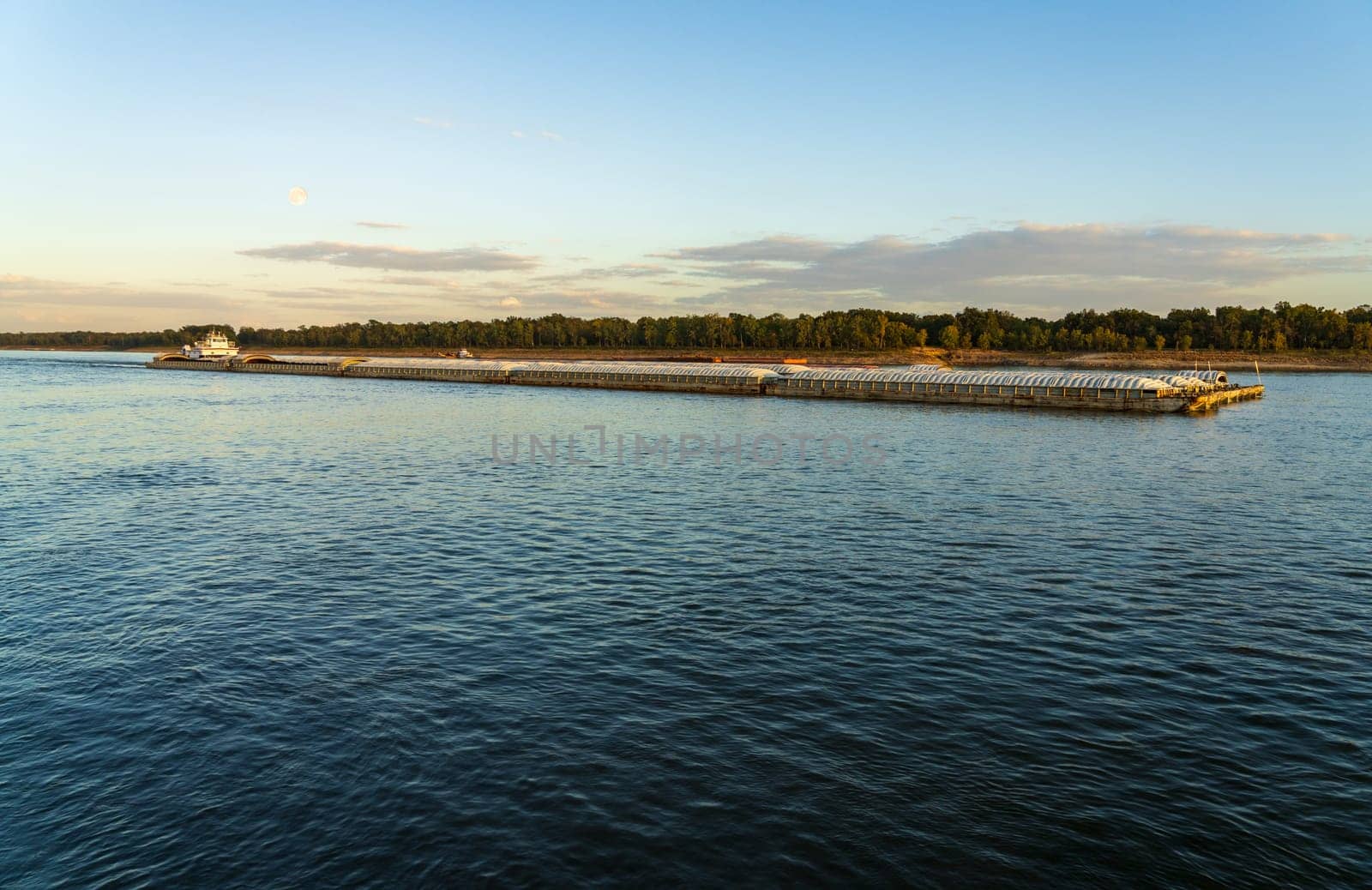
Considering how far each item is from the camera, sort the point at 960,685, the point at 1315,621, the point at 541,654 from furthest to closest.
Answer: the point at 1315,621 → the point at 541,654 → the point at 960,685

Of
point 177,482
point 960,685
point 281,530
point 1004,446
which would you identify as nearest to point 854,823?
point 960,685

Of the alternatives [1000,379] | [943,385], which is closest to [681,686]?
[943,385]

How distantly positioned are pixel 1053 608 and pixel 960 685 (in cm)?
974

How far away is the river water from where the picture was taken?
18188mm

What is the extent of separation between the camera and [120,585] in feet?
118

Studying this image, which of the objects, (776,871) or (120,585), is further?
(120,585)

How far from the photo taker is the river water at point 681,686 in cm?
1819

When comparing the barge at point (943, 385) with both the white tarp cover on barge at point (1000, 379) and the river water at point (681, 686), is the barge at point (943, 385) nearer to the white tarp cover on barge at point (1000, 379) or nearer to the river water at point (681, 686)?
the white tarp cover on barge at point (1000, 379)

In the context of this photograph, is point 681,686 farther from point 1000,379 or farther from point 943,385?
point 1000,379

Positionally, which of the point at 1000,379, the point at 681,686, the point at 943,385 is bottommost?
the point at 681,686

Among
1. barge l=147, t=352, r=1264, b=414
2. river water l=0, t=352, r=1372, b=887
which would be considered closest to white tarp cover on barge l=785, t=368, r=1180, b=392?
barge l=147, t=352, r=1264, b=414

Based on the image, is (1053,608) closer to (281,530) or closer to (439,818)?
(439,818)

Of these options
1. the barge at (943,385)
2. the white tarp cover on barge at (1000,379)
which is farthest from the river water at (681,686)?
the white tarp cover on barge at (1000,379)

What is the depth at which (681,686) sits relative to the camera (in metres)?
26.0
